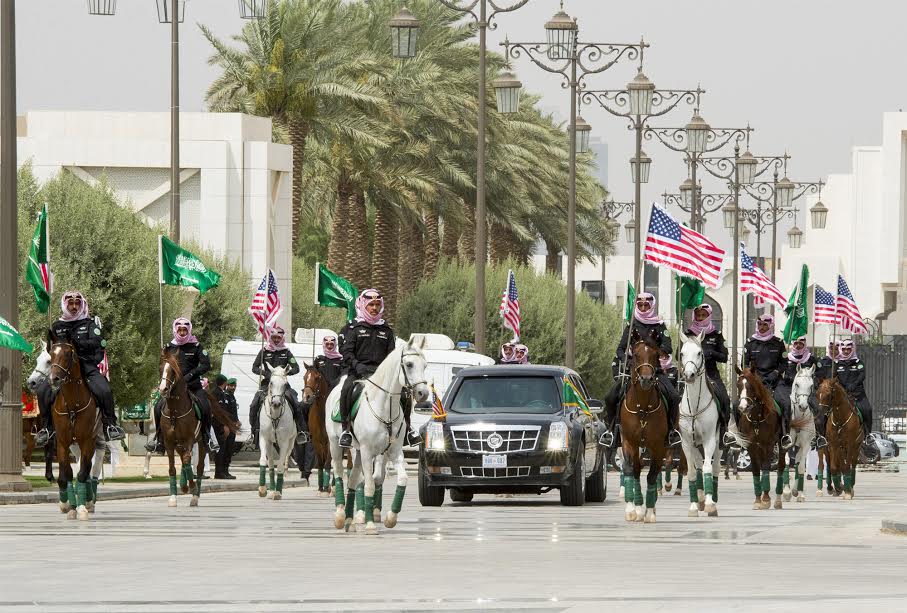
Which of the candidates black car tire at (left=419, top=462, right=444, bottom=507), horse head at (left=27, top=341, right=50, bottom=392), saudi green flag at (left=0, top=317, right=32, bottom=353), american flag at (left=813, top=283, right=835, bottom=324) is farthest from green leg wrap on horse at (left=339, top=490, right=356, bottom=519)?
american flag at (left=813, top=283, right=835, bottom=324)

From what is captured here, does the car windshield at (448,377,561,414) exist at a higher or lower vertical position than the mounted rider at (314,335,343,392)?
lower

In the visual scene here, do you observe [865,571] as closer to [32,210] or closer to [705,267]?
[705,267]

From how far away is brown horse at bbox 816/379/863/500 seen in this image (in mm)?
30938

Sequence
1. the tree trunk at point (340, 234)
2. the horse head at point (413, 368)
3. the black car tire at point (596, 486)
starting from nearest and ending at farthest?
1. the horse head at point (413, 368)
2. the black car tire at point (596, 486)
3. the tree trunk at point (340, 234)

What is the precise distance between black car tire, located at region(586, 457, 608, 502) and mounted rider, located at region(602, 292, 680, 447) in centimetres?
→ 495

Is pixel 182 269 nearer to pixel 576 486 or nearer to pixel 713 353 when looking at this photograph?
pixel 576 486

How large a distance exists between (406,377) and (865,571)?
5.60m

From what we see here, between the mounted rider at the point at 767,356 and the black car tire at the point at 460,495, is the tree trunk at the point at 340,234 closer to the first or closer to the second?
the black car tire at the point at 460,495

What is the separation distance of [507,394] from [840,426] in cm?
702

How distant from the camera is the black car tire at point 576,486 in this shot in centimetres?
2584

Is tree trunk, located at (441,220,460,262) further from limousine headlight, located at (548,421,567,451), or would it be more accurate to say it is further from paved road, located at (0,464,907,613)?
paved road, located at (0,464,907,613)

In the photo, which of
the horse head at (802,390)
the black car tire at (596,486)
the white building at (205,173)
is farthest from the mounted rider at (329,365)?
the white building at (205,173)

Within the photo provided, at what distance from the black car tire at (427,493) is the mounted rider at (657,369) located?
3.79 meters

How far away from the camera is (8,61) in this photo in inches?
1062
